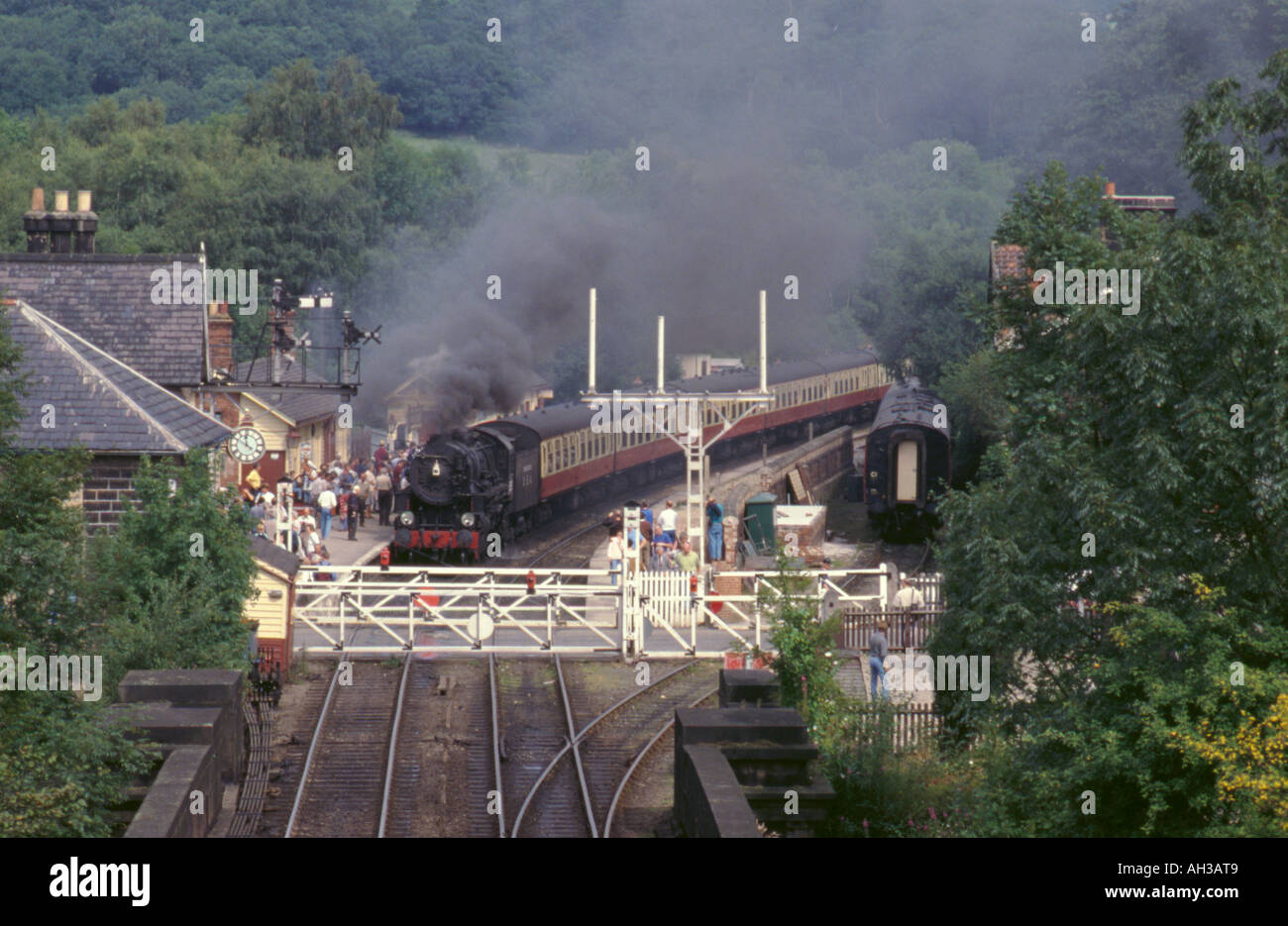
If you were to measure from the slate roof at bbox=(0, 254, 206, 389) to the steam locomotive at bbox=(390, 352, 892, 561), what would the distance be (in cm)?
790

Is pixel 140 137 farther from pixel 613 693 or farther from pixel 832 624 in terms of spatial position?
pixel 832 624

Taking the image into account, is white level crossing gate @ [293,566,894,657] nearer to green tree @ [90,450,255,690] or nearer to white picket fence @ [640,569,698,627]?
white picket fence @ [640,569,698,627]

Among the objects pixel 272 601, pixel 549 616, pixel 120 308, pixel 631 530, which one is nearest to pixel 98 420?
pixel 272 601

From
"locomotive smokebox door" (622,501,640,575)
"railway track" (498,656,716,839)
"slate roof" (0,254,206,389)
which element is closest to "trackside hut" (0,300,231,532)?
"slate roof" (0,254,206,389)

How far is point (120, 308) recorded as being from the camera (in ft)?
73.0

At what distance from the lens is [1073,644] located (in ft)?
39.1

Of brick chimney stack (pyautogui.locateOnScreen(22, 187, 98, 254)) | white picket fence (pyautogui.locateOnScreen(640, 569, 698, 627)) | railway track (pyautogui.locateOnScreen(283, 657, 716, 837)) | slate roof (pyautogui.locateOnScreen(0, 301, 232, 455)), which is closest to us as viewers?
railway track (pyautogui.locateOnScreen(283, 657, 716, 837))

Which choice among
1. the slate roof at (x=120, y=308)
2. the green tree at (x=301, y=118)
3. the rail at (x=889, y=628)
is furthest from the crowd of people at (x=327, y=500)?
the green tree at (x=301, y=118)

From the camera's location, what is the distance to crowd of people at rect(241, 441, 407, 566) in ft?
85.8

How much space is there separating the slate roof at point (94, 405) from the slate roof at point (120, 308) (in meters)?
1.51

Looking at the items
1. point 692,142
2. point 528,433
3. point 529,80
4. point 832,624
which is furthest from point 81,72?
point 832,624

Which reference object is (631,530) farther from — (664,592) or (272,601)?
(272,601)

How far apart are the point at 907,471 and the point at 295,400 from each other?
51.4 ft

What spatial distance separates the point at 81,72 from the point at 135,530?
302ft
